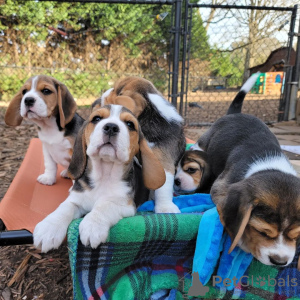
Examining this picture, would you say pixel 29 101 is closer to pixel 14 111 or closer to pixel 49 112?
pixel 49 112

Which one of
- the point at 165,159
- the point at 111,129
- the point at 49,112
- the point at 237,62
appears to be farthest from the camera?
the point at 237,62

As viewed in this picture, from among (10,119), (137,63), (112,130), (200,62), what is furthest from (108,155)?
(137,63)

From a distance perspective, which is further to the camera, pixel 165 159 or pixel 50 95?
pixel 50 95

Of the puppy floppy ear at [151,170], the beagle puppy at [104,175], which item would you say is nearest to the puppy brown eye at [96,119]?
the beagle puppy at [104,175]

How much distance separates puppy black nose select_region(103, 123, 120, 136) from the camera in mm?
1865

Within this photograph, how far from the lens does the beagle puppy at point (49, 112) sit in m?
2.82

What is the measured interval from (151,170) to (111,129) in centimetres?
39

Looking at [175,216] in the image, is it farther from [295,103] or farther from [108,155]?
[295,103]

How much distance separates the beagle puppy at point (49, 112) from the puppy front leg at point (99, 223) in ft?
4.41

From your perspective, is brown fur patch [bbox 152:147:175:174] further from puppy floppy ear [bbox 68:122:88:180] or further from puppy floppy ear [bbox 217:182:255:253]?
puppy floppy ear [bbox 217:182:255:253]

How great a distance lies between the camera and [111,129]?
1.87 m

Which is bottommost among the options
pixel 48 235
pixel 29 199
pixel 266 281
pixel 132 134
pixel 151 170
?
pixel 266 281

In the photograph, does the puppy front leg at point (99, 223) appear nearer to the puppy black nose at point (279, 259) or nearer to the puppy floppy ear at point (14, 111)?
the puppy black nose at point (279, 259)

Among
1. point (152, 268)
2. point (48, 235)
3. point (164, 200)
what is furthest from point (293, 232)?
point (48, 235)
